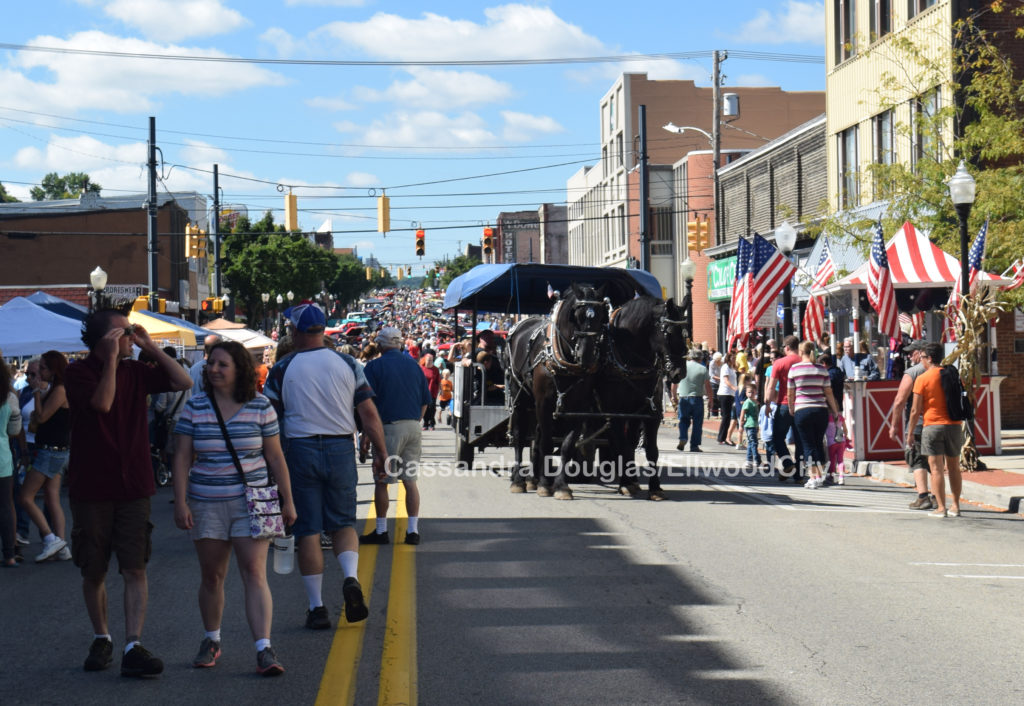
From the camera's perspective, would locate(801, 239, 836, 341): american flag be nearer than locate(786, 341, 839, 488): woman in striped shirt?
No

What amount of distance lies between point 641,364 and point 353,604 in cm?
763

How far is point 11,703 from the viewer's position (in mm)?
6148

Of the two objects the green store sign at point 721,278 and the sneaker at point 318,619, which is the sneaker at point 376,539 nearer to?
the sneaker at point 318,619

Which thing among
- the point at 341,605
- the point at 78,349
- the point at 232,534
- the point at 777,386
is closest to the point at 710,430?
the point at 777,386

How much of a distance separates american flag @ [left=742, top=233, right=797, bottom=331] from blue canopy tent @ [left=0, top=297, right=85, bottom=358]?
11574 millimetres

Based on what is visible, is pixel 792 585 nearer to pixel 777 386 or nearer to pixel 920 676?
pixel 920 676

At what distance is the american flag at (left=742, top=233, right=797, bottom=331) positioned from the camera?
73.8 ft

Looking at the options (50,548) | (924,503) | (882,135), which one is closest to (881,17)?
(882,135)

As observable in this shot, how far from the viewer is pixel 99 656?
6785 mm

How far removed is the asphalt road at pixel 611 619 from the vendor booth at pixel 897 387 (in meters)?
5.66

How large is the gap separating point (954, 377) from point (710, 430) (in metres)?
15.2

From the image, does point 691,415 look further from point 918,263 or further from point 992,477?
point 992,477

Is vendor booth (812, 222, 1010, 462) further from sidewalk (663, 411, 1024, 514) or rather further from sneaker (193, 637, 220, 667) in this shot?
sneaker (193, 637, 220, 667)

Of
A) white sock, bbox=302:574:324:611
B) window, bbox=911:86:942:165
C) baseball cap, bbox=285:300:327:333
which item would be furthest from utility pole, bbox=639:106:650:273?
white sock, bbox=302:574:324:611
